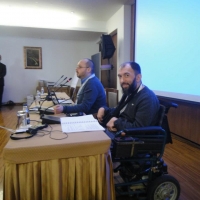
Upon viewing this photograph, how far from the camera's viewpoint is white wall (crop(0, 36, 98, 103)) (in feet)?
20.8

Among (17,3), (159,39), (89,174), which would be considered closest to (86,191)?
(89,174)

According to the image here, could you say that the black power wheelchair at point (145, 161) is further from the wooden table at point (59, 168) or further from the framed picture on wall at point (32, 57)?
the framed picture on wall at point (32, 57)

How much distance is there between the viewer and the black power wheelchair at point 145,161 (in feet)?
3.83

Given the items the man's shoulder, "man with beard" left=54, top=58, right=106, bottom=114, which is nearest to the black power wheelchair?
the man's shoulder

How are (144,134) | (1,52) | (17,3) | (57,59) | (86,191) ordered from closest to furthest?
(86,191) → (144,134) → (17,3) → (1,52) → (57,59)

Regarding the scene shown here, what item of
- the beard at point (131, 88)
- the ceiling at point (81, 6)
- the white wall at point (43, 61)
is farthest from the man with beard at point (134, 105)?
the white wall at point (43, 61)

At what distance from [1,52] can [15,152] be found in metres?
6.49

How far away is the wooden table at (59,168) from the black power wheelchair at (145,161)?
0.21 metres

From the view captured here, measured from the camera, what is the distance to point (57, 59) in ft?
22.2

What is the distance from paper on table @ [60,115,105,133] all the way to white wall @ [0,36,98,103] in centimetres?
573

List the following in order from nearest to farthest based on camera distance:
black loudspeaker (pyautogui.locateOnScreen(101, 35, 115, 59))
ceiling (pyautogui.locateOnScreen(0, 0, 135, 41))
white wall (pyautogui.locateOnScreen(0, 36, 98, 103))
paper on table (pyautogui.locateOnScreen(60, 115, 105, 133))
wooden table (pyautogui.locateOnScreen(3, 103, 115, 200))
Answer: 1. wooden table (pyautogui.locateOnScreen(3, 103, 115, 200))
2. paper on table (pyautogui.locateOnScreen(60, 115, 105, 133))
3. ceiling (pyautogui.locateOnScreen(0, 0, 135, 41))
4. black loudspeaker (pyautogui.locateOnScreen(101, 35, 115, 59))
5. white wall (pyautogui.locateOnScreen(0, 36, 98, 103))

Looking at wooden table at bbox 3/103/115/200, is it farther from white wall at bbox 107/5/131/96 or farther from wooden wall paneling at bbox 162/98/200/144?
white wall at bbox 107/5/131/96

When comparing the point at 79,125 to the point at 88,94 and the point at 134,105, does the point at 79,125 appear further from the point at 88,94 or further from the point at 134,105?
the point at 88,94

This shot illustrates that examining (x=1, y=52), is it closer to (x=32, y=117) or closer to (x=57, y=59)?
(x=57, y=59)
